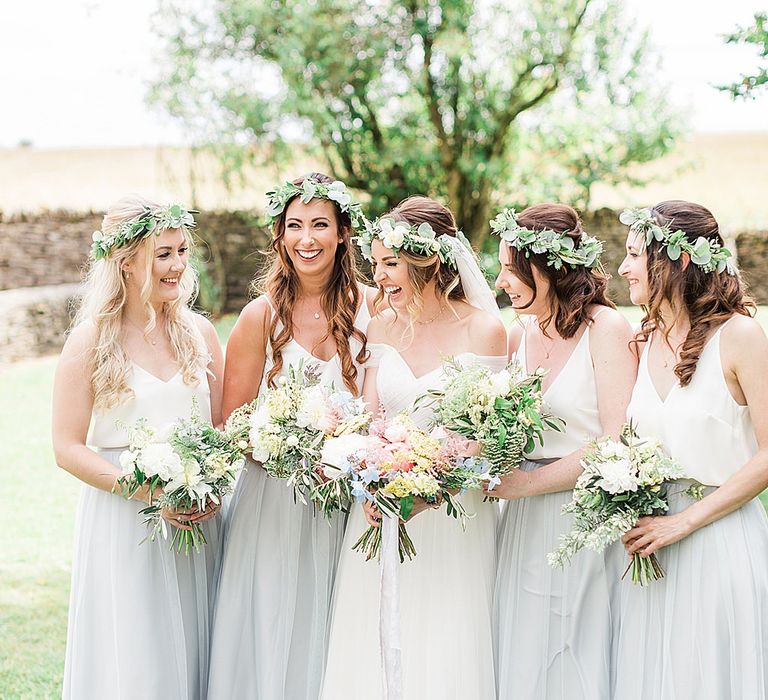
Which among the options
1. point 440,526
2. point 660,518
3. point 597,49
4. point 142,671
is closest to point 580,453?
point 660,518

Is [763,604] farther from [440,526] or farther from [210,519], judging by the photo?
[210,519]

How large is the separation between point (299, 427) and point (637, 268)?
1528mm

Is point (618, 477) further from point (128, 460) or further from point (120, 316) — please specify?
point (120, 316)

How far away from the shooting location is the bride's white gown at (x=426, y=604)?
438 cm

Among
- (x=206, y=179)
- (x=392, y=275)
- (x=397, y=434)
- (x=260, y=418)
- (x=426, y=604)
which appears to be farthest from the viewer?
(x=206, y=179)

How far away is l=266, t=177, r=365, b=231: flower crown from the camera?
15.8 ft

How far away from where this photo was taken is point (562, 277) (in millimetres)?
4395

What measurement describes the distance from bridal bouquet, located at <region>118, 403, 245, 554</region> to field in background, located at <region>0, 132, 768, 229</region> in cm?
1548

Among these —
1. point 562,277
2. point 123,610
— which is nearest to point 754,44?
point 562,277

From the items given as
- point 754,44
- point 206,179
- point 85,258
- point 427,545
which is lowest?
point 427,545

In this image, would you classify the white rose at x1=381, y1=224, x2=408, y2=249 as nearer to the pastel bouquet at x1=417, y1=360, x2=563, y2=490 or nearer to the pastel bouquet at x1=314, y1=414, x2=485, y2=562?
the pastel bouquet at x1=417, y1=360, x2=563, y2=490

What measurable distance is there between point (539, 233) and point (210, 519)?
2.03m

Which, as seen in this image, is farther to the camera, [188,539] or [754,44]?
[754,44]

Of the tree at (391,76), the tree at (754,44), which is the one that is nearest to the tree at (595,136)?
the tree at (391,76)
